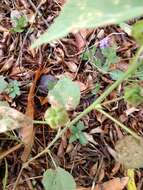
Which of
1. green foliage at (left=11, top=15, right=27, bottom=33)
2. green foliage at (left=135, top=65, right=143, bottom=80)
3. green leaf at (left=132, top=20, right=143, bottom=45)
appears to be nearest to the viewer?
green leaf at (left=132, top=20, right=143, bottom=45)

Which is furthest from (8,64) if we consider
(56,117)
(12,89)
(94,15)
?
(94,15)

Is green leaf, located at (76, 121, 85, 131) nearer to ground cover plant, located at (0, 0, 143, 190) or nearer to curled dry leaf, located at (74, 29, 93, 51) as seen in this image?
ground cover plant, located at (0, 0, 143, 190)

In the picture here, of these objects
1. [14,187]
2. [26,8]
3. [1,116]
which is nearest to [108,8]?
[1,116]

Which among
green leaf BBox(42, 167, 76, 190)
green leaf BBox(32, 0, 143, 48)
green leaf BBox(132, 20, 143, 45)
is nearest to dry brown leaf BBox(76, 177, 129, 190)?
green leaf BBox(42, 167, 76, 190)

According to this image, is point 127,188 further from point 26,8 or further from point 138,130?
point 26,8

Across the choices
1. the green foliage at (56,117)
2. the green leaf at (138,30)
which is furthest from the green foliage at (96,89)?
the green leaf at (138,30)

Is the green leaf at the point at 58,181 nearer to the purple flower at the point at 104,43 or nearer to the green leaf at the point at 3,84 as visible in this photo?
the green leaf at the point at 3,84
